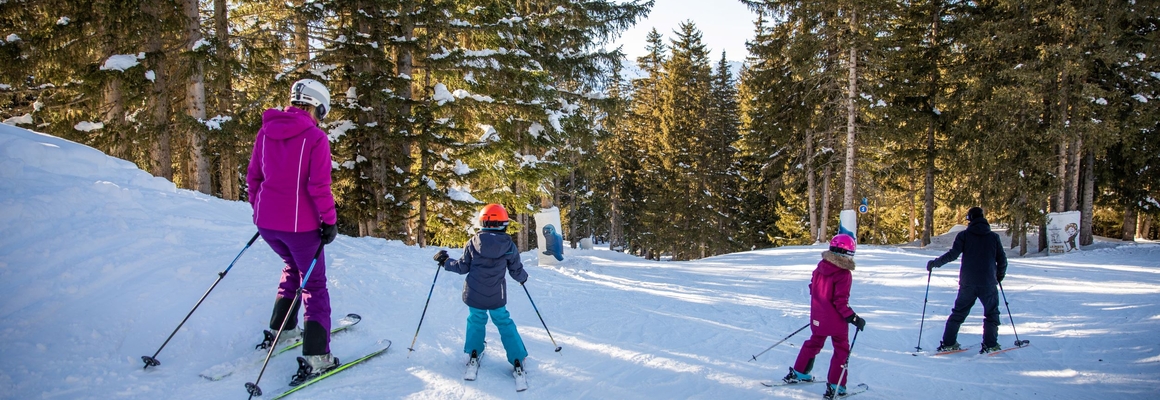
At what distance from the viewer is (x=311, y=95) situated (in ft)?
13.7

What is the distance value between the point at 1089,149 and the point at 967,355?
52.8 feet

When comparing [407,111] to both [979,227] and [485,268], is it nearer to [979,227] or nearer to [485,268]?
[485,268]

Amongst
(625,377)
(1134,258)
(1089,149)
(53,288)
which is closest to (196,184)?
(53,288)

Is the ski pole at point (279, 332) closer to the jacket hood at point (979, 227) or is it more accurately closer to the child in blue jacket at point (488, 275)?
the child in blue jacket at point (488, 275)

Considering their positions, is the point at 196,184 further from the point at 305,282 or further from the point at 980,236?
the point at 980,236

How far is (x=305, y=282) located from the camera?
13.5 ft

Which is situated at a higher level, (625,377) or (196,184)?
(196,184)

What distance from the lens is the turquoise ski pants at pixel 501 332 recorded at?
4938 mm

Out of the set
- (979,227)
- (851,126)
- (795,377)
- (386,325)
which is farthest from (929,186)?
(386,325)

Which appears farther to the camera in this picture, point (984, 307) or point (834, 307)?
point (984, 307)

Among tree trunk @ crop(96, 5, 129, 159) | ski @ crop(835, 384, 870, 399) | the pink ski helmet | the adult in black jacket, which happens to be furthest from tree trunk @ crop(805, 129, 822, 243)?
tree trunk @ crop(96, 5, 129, 159)

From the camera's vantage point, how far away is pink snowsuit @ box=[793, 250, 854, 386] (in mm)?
4793

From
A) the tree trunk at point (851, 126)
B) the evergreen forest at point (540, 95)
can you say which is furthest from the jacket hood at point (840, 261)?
the tree trunk at point (851, 126)

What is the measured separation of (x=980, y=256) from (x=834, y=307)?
3088mm
